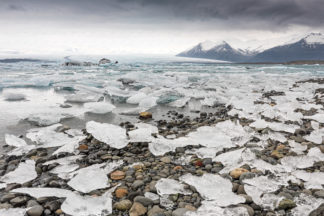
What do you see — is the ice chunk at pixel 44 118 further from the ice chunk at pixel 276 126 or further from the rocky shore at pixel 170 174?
the ice chunk at pixel 276 126

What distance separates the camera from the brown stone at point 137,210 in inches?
51.8

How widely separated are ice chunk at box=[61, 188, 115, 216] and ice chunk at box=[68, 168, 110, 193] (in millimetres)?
105

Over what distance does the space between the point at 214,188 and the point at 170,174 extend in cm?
39

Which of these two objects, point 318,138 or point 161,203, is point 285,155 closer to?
point 318,138

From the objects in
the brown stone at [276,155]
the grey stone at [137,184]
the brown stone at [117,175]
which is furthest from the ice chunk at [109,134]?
the brown stone at [276,155]

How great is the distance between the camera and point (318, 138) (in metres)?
2.53

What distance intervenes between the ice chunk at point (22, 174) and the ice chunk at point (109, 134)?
2.21 feet

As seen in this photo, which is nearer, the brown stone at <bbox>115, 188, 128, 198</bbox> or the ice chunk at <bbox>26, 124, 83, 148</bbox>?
the brown stone at <bbox>115, 188, 128, 198</bbox>

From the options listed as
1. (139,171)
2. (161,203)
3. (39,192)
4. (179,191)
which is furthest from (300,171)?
(39,192)

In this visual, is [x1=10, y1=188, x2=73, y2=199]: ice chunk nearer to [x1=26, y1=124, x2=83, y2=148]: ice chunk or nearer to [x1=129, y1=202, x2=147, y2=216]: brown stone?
[x1=129, y1=202, x2=147, y2=216]: brown stone

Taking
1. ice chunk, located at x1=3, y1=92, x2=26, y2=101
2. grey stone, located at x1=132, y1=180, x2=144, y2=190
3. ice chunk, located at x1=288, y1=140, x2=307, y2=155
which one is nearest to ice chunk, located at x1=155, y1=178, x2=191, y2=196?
grey stone, located at x1=132, y1=180, x2=144, y2=190

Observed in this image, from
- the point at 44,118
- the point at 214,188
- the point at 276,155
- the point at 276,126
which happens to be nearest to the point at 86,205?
the point at 214,188

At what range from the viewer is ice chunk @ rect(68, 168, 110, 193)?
156 cm

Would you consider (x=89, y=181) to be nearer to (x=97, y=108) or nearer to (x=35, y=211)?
(x=35, y=211)
